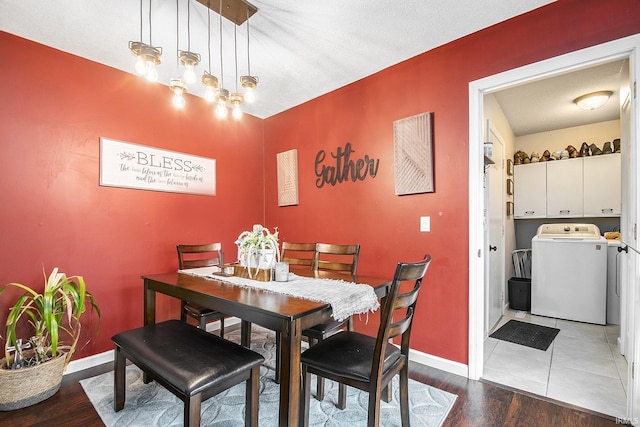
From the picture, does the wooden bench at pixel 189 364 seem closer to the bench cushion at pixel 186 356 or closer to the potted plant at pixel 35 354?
the bench cushion at pixel 186 356

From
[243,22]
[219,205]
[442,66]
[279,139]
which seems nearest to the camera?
[243,22]

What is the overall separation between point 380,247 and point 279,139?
1.89 metres

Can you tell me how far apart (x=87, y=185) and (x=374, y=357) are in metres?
2.59

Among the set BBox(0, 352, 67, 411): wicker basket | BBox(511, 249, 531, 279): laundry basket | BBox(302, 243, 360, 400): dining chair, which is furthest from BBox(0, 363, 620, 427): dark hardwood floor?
BBox(511, 249, 531, 279): laundry basket

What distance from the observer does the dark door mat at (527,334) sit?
2826 millimetres

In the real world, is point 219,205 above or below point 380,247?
above

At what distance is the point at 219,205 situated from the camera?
3.41m

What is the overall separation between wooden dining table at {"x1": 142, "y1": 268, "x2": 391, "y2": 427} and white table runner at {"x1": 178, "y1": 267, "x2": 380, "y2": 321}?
0.05m

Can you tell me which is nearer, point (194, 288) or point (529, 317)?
point (194, 288)

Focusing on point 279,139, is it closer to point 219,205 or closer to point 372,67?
point 219,205

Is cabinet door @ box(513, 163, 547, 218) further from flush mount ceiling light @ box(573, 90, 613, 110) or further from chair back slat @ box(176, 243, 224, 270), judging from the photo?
chair back slat @ box(176, 243, 224, 270)

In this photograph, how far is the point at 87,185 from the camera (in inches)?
97.0

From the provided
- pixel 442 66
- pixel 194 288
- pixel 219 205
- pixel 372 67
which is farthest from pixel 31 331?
pixel 442 66

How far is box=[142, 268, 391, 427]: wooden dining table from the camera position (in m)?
1.26
